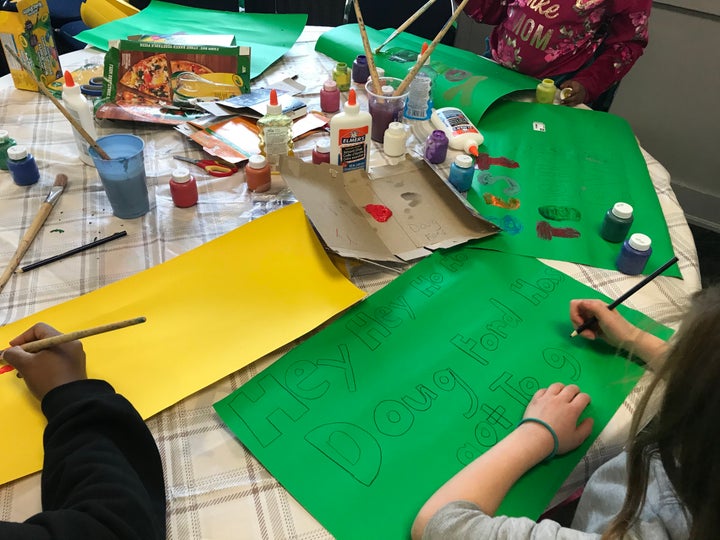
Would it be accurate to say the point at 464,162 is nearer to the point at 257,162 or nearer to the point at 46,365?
the point at 257,162

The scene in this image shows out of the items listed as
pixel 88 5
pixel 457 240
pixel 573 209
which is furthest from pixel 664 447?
pixel 88 5

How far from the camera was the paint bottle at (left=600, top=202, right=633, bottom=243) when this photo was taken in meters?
0.92

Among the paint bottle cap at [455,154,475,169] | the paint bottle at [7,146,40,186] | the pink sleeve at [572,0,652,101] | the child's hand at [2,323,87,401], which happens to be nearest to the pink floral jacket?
the pink sleeve at [572,0,652,101]

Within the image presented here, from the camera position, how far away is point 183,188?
3.07 feet

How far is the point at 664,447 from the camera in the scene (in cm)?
51

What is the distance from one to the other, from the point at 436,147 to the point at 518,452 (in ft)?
2.16

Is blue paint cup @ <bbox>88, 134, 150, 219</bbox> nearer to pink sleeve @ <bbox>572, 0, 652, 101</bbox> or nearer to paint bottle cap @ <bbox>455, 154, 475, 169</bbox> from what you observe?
paint bottle cap @ <bbox>455, 154, 475, 169</bbox>

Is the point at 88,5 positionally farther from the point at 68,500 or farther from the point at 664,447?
the point at 664,447

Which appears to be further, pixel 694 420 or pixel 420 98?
pixel 420 98

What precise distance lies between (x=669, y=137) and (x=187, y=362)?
2.13 m

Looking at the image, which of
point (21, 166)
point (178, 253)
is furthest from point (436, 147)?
point (21, 166)

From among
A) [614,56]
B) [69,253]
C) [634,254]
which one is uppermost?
[614,56]

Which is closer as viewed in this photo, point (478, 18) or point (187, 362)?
point (187, 362)

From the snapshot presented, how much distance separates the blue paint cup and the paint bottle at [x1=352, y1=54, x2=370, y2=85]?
23.6 inches
